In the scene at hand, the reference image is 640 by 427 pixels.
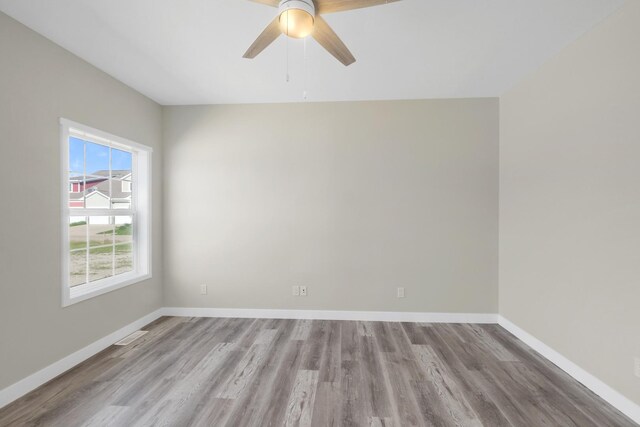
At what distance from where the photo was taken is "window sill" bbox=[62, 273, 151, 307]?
2287mm

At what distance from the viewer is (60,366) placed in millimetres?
2172

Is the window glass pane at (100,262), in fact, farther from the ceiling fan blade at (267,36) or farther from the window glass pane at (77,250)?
the ceiling fan blade at (267,36)

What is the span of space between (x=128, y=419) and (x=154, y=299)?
5.92ft

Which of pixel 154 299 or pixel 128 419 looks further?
pixel 154 299

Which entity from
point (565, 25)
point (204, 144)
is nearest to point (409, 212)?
point (565, 25)

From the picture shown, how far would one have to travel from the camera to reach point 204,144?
11.1ft

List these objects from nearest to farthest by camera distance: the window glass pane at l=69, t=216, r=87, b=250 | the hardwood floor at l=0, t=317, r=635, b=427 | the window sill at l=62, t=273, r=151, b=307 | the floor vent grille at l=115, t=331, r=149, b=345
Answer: the hardwood floor at l=0, t=317, r=635, b=427 < the window sill at l=62, t=273, r=151, b=307 < the window glass pane at l=69, t=216, r=87, b=250 < the floor vent grille at l=115, t=331, r=149, b=345

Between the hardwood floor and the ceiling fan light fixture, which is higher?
the ceiling fan light fixture

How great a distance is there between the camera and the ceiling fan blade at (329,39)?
154 cm

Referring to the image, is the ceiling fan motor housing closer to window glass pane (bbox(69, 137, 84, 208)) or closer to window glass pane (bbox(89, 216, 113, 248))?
window glass pane (bbox(69, 137, 84, 208))

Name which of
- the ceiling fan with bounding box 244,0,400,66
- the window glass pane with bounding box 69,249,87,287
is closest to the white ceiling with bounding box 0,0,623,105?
the ceiling fan with bounding box 244,0,400,66

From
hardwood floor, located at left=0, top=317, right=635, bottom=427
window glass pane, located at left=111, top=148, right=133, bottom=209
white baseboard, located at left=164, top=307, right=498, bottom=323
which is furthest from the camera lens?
white baseboard, located at left=164, top=307, right=498, bottom=323

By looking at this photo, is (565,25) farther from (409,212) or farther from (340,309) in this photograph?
(340,309)

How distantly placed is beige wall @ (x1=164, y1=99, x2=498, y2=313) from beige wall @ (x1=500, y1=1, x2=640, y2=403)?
46 centimetres
